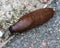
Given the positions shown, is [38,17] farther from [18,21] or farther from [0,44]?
[0,44]

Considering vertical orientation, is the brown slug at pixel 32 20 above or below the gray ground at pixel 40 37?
above

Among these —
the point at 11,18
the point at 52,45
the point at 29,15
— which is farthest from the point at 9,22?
the point at 52,45

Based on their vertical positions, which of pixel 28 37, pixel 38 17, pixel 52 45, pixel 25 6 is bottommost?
pixel 52 45

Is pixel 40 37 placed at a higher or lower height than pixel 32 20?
lower

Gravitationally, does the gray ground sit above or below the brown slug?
below
